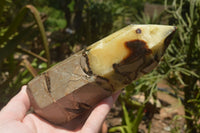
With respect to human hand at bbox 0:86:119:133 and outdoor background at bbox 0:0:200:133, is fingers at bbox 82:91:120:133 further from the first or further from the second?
outdoor background at bbox 0:0:200:133

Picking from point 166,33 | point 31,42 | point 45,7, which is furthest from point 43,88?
point 45,7

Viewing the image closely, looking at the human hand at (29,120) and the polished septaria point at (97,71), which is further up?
the polished septaria point at (97,71)

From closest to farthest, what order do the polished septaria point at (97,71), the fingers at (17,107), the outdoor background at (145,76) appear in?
1. the polished septaria point at (97,71)
2. the fingers at (17,107)
3. the outdoor background at (145,76)

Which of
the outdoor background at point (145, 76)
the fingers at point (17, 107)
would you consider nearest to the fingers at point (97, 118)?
the fingers at point (17, 107)

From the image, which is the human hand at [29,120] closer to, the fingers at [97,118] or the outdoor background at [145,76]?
the fingers at [97,118]

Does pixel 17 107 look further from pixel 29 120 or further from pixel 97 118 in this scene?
pixel 97 118

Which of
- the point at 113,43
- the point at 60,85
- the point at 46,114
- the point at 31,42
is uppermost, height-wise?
the point at 113,43

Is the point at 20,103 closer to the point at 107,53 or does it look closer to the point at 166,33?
the point at 107,53
